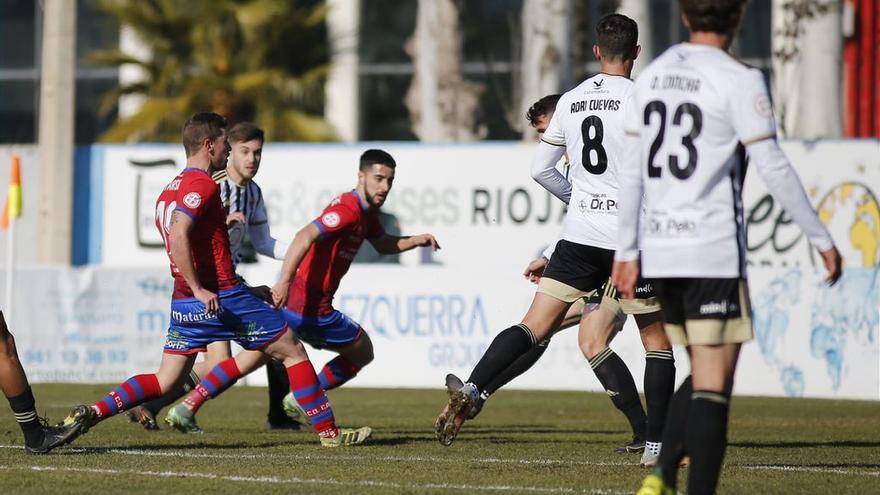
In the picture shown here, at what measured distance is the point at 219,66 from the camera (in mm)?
29703

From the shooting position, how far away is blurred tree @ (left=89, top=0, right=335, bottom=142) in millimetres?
29219

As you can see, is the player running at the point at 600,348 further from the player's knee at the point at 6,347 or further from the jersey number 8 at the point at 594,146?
the player's knee at the point at 6,347

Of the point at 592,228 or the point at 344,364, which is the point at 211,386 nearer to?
the point at 344,364

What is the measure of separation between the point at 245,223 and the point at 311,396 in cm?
192

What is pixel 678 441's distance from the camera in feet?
19.3

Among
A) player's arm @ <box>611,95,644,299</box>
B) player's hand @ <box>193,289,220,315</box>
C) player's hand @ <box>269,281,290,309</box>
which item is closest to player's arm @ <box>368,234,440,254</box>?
player's hand @ <box>269,281,290,309</box>

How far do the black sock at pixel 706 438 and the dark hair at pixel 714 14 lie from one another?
135 cm

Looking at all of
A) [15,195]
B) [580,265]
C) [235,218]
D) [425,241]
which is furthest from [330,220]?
[15,195]

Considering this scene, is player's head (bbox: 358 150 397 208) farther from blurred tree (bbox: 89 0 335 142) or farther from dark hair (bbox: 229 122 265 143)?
blurred tree (bbox: 89 0 335 142)

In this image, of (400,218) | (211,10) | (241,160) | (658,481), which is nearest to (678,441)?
(658,481)

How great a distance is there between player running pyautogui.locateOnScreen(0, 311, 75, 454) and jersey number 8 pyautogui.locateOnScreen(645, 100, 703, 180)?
3636mm

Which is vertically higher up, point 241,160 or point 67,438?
point 241,160

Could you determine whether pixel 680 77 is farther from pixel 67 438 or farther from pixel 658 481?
pixel 67 438

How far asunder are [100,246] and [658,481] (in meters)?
16.3
